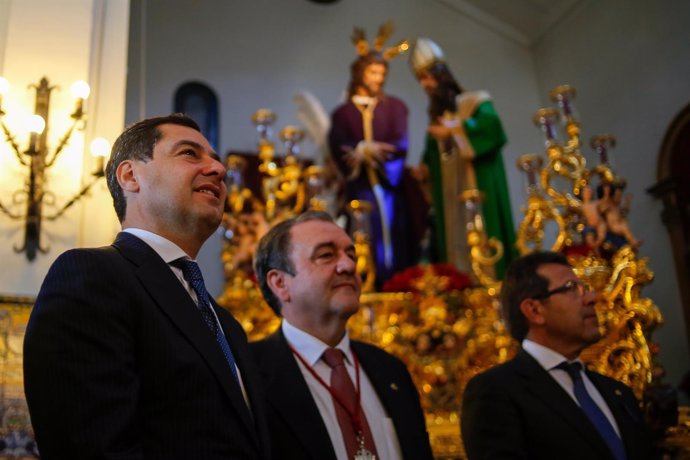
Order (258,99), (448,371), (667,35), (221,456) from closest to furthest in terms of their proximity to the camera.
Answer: (221,456) → (448,371) → (667,35) → (258,99)

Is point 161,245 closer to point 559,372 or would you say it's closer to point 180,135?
point 180,135

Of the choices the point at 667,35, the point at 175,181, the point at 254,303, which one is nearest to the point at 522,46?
the point at 667,35

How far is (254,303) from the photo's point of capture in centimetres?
436

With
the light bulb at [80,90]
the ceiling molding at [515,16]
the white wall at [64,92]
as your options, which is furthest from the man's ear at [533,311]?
the ceiling molding at [515,16]

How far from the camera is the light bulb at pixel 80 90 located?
2.97 m

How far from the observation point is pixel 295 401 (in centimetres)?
194

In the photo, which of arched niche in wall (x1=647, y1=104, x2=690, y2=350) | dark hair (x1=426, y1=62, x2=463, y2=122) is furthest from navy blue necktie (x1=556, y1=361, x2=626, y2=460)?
arched niche in wall (x1=647, y1=104, x2=690, y2=350)

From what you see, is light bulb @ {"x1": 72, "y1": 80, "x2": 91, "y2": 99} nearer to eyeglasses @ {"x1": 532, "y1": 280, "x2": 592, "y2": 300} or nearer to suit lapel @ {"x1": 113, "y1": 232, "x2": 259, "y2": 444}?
suit lapel @ {"x1": 113, "y1": 232, "x2": 259, "y2": 444}

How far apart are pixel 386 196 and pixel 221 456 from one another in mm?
4478

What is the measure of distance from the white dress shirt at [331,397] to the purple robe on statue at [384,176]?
3308mm

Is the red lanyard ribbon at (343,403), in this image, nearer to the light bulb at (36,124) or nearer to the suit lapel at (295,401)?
the suit lapel at (295,401)

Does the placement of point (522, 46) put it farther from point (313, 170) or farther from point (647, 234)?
point (313, 170)

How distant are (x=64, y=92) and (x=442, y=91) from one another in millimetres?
3376

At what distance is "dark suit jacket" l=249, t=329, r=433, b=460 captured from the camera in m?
1.86
